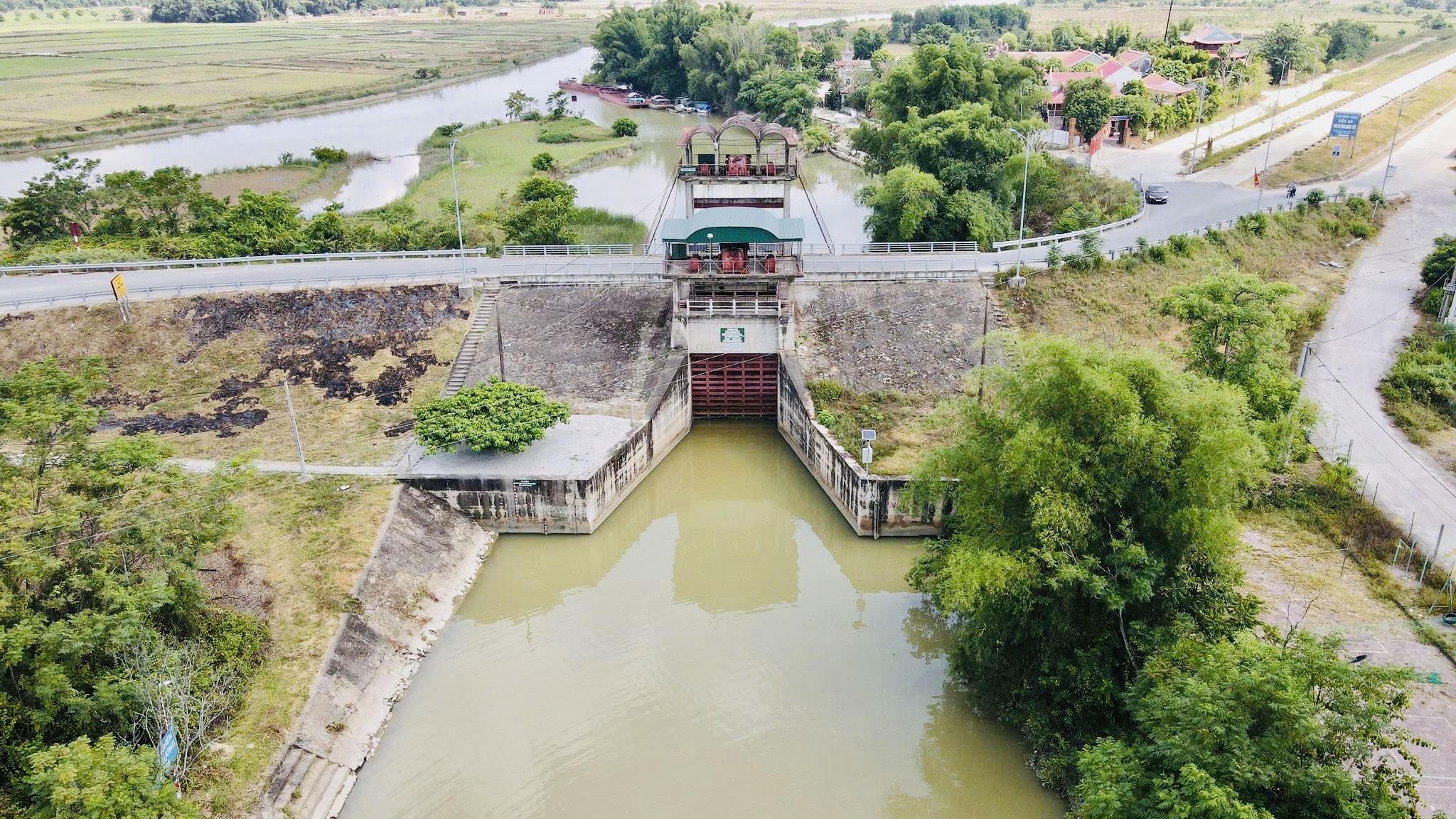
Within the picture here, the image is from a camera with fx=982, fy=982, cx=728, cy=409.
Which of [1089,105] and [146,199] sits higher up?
[1089,105]

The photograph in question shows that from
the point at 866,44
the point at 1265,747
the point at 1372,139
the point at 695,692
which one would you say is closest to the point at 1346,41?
the point at 1372,139

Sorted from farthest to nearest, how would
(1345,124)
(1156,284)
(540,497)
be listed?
(1345,124)
(1156,284)
(540,497)

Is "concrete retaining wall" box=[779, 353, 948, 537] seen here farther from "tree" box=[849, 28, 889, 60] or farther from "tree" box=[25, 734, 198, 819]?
"tree" box=[849, 28, 889, 60]

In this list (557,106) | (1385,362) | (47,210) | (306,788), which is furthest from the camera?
(557,106)

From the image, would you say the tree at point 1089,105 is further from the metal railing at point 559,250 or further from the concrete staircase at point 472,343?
the concrete staircase at point 472,343

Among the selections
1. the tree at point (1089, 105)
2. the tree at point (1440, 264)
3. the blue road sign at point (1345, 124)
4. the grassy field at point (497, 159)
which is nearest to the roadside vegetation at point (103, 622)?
the grassy field at point (497, 159)

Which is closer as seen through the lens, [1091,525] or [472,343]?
[1091,525]

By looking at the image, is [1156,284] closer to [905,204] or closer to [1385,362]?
[1385,362]

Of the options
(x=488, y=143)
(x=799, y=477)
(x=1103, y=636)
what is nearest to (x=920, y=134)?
(x=799, y=477)
